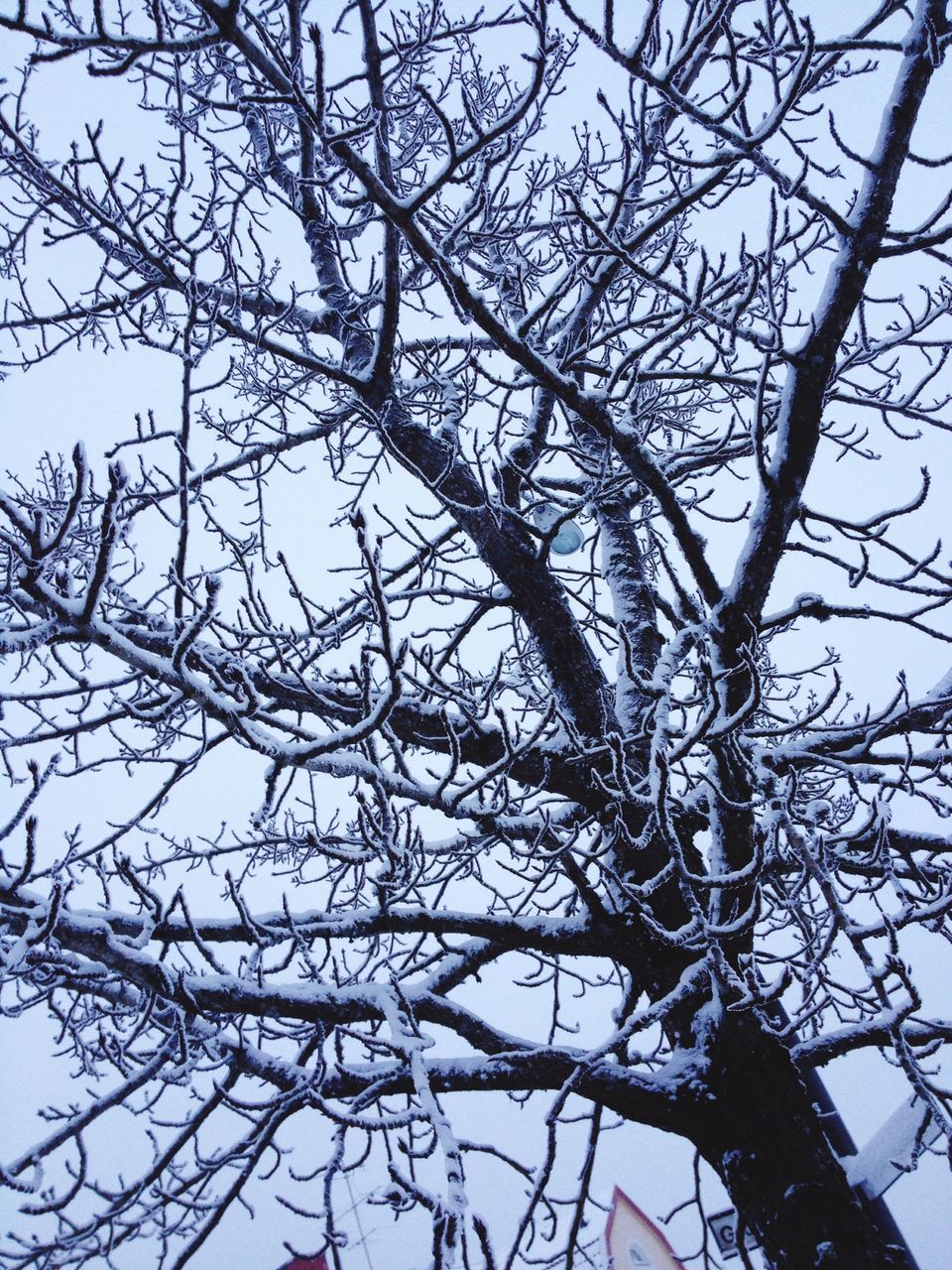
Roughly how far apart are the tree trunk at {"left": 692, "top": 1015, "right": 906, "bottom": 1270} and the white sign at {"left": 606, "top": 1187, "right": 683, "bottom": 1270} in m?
A: 17.0

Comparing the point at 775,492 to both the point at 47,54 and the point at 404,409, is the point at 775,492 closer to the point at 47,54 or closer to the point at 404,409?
the point at 404,409

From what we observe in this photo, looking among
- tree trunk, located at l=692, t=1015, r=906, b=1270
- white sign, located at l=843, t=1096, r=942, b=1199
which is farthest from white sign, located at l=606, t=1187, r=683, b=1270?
tree trunk, located at l=692, t=1015, r=906, b=1270

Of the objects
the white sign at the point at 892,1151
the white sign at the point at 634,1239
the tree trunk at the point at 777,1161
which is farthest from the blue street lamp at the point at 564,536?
the white sign at the point at 634,1239

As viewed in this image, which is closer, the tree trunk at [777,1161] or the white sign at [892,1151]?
the tree trunk at [777,1161]

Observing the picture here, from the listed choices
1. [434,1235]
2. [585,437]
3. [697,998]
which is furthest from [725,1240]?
[585,437]

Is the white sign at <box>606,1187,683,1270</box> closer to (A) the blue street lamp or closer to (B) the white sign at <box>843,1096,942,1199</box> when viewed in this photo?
(B) the white sign at <box>843,1096,942,1199</box>

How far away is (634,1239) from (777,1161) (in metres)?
18.7

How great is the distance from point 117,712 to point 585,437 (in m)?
3.53

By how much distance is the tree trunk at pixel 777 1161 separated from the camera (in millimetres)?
2938

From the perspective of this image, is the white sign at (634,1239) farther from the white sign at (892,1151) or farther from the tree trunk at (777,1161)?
the tree trunk at (777,1161)

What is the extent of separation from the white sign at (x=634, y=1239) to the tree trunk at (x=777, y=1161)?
55.7 feet

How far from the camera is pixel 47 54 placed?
238 cm

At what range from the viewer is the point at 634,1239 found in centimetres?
1803

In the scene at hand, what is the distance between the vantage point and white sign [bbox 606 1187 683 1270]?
1733 centimetres
